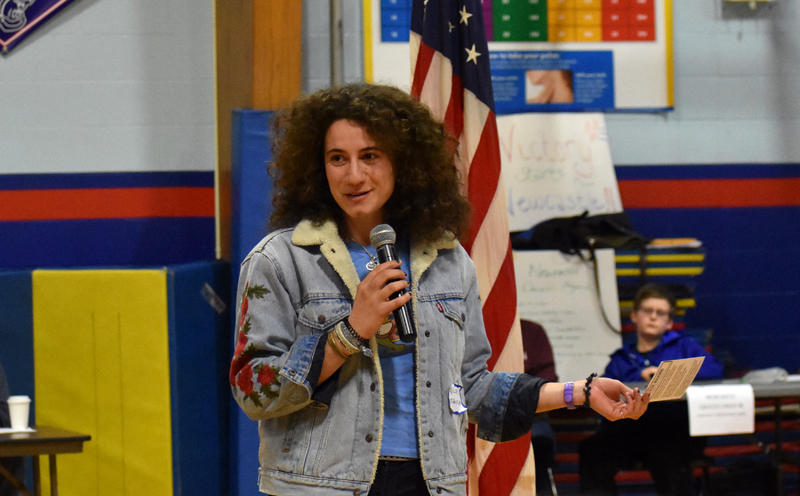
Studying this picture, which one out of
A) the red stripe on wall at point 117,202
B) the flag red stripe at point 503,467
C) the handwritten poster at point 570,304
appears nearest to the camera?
the flag red stripe at point 503,467

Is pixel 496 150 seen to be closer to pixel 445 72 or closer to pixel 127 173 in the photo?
pixel 445 72

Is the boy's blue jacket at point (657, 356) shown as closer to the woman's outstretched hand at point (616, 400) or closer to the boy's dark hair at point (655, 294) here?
the boy's dark hair at point (655, 294)

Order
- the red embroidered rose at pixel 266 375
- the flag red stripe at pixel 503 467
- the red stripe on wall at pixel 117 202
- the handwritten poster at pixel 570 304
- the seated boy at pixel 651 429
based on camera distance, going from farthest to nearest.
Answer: the red stripe on wall at pixel 117 202 → the handwritten poster at pixel 570 304 → the seated boy at pixel 651 429 → the flag red stripe at pixel 503 467 → the red embroidered rose at pixel 266 375

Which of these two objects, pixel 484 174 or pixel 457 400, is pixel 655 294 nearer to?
pixel 484 174

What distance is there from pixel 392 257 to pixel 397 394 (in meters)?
0.23

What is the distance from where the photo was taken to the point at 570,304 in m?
3.90

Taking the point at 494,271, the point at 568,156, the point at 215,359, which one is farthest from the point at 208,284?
the point at 568,156

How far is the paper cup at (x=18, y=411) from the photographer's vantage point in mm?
2188

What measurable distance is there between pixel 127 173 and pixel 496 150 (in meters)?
2.29

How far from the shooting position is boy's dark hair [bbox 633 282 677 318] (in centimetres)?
350

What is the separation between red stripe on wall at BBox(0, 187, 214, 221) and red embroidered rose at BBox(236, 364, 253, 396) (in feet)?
9.83

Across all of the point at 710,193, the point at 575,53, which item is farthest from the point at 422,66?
the point at 710,193

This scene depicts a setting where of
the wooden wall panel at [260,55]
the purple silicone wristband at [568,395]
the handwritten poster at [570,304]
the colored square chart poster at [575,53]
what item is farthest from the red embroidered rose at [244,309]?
the colored square chart poster at [575,53]

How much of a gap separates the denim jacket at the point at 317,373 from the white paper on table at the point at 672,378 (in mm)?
327
